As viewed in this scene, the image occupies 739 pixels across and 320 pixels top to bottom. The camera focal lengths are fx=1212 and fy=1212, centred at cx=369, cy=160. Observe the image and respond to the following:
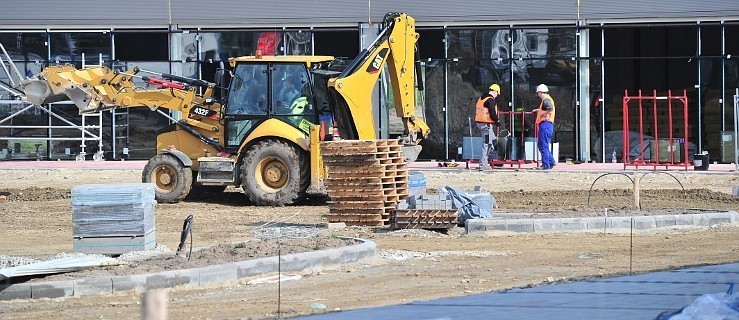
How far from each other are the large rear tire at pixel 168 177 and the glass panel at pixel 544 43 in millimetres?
11872

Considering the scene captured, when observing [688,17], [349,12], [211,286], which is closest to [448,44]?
[349,12]

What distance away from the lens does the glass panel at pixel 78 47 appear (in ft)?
105

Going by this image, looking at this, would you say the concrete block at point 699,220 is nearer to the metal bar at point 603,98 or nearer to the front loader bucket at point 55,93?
the front loader bucket at point 55,93

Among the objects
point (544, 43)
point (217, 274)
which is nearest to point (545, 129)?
point (544, 43)

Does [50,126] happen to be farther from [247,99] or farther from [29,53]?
[247,99]

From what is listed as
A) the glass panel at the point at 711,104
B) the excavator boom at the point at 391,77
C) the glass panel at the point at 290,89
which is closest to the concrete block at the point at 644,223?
the excavator boom at the point at 391,77

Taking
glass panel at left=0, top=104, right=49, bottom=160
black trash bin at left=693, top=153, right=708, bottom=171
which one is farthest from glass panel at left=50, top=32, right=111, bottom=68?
black trash bin at left=693, top=153, right=708, bottom=171

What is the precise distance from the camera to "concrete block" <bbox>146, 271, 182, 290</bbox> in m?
11.7

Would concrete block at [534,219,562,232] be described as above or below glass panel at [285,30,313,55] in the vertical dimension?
below

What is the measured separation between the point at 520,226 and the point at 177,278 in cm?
610

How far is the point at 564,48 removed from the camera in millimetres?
30656

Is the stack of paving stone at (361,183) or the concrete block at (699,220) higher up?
the stack of paving stone at (361,183)

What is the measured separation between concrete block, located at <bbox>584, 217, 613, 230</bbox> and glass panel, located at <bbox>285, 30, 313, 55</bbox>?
52.7ft

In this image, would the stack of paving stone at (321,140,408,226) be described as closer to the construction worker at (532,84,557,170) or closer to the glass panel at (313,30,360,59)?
the construction worker at (532,84,557,170)
